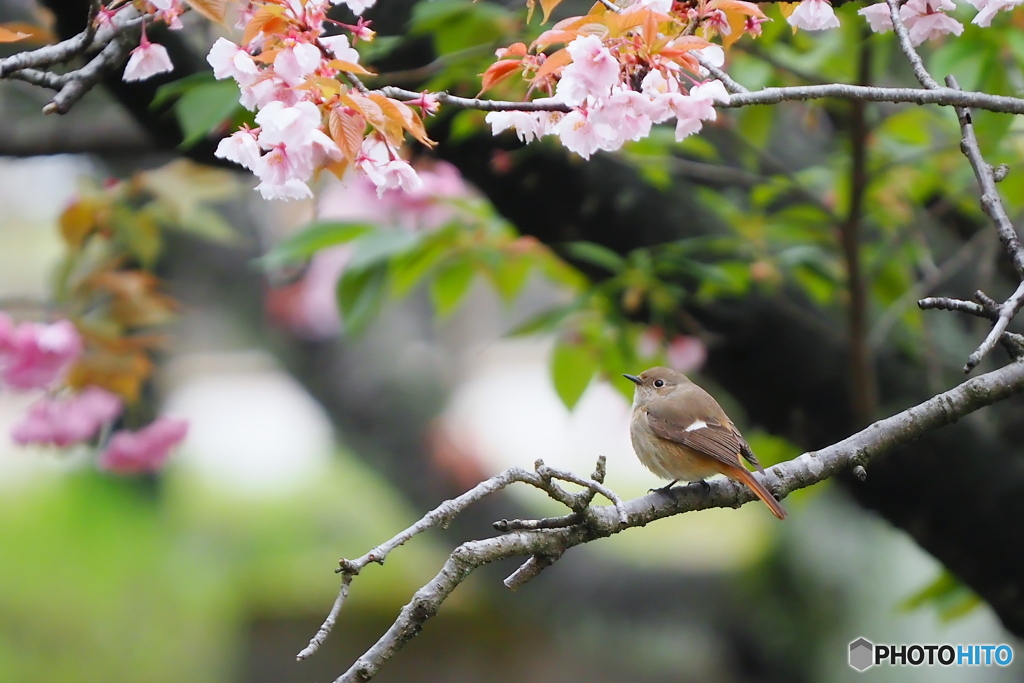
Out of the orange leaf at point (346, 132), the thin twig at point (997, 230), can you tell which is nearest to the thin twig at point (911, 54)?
the thin twig at point (997, 230)

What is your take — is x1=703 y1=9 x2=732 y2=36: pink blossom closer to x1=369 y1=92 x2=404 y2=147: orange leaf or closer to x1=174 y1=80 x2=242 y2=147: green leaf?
x1=369 y1=92 x2=404 y2=147: orange leaf

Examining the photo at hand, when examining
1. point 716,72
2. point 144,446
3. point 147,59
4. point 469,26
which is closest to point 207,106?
point 147,59

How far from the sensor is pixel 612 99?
3.72 ft

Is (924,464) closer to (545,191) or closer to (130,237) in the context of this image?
(545,191)

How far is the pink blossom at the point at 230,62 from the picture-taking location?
44.9 inches

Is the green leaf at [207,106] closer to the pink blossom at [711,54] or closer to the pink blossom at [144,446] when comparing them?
the pink blossom at [711,54]

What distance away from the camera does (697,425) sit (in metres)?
2.16

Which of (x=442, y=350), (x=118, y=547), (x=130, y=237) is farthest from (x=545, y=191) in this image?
(x=118, y=547)

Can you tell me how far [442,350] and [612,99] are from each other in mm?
3953

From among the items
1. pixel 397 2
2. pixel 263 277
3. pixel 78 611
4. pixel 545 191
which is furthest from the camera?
pixel 78 611

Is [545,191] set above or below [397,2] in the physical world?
below

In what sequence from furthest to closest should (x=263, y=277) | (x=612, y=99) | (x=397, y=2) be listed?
1. (x=263, y=277)
2. (x=397, y=2)
3. (x=612, y=99)

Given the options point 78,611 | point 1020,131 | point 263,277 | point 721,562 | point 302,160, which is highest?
point 302,160

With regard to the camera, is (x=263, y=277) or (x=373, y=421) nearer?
(x=373, y=421)
